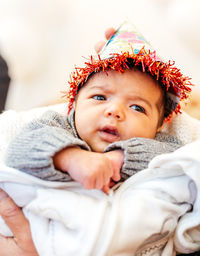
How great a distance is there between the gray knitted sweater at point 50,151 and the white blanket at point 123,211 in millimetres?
26

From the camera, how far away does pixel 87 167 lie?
0.64 meters

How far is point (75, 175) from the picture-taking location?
66 centimetres

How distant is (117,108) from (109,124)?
55mm

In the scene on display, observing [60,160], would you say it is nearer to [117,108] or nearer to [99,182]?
[99,182]

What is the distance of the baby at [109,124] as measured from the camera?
26.5 inches

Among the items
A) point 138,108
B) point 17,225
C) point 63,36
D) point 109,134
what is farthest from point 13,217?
point 63,36

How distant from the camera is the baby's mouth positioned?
2.80 feet

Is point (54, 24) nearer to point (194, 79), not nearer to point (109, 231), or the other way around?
point (194, 79)

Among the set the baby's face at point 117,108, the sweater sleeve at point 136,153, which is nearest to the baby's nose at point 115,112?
the baby's face at point 117,108

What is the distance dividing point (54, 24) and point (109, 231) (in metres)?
1.55

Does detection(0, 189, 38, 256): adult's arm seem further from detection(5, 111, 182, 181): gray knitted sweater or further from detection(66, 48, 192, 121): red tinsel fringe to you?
detection(66, 48, 192, 121): red tinsel fringe

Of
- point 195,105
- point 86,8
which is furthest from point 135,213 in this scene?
point 86,8

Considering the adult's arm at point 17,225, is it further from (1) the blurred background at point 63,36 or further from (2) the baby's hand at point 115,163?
(1) the blurred background at point 63,36

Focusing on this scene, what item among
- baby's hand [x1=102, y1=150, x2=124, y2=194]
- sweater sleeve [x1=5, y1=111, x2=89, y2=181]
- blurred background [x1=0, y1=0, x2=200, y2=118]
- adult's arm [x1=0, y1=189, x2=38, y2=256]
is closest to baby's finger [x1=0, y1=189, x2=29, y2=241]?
adult's arm [x1=0, y1=189, x2=38, y2=256]
